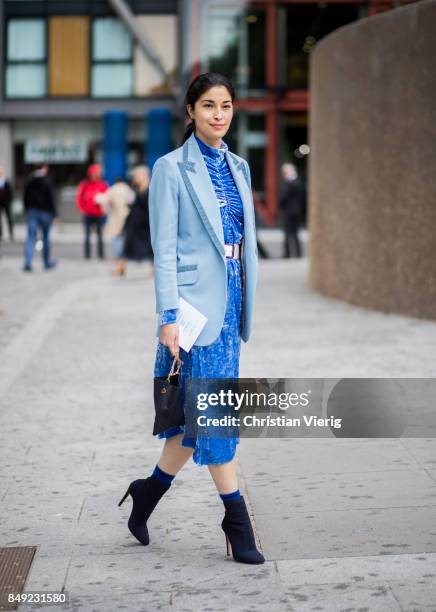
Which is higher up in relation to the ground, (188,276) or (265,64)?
(265,64)

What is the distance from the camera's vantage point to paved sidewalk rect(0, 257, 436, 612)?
4.06 meters

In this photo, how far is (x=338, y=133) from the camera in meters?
12.8

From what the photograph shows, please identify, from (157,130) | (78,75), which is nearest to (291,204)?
(157,130)

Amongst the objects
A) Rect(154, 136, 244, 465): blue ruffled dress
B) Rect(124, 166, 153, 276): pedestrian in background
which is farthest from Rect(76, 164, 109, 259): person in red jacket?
Rect(154, 136, 244, 465): blue ruffled dress

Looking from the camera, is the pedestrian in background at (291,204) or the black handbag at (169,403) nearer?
the black handbag at (169,403)

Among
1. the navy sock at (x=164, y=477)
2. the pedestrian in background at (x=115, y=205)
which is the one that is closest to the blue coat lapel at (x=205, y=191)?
the navy sock at (x=164, y=477)

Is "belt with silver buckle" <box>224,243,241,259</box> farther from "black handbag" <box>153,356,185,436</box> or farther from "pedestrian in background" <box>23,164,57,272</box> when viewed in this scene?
"pedestrian in background" <box>23,164,57,272</box>

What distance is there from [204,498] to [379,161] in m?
7.07

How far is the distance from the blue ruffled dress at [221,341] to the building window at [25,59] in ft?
117

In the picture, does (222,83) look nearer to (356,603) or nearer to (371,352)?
(356,603)

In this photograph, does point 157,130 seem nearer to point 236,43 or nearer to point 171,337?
point 236,43

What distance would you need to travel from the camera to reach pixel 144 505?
4586 mm

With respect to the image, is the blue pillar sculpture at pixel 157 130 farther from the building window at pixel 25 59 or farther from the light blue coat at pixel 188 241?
the light blue coat at pixel 188 241

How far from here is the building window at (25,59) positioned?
38.9 meters
